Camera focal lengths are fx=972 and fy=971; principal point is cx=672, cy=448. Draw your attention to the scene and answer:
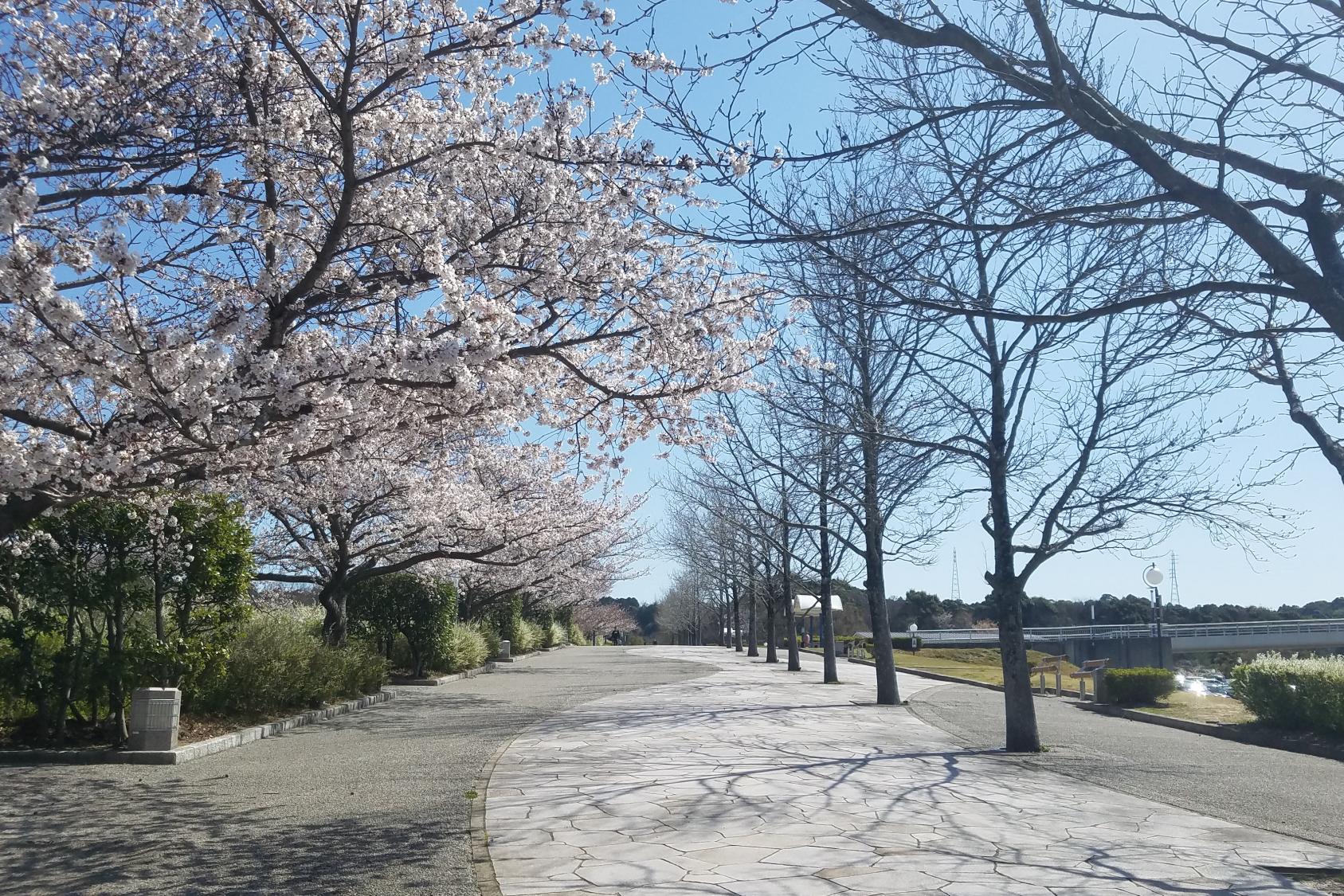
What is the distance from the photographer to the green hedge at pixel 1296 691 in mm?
12602

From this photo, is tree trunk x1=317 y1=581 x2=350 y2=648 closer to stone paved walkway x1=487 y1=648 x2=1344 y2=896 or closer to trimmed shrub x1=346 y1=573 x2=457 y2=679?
trimmed shrub x1=346 y1=573 x2=457 y2=679

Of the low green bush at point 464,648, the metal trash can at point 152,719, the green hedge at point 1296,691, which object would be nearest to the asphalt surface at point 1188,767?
the green hedge at point 1296,691

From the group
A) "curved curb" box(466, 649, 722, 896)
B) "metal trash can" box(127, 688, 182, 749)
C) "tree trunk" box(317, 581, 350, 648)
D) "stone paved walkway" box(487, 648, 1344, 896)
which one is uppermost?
"tree trunk" box(317, 581, 350, 648)

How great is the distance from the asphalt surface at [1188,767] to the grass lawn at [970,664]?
4340 millimetres

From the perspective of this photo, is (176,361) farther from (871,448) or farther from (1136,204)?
(871,448)

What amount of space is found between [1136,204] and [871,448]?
789 centimetres

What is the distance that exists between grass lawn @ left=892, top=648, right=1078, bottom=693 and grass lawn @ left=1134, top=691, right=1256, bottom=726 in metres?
2.88

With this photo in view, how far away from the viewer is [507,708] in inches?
619

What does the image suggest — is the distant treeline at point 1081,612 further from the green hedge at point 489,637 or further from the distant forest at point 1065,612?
the green hedge at point 489,637

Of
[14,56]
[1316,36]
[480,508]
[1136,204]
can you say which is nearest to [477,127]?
[14,56]

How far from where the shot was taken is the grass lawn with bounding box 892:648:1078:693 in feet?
89.9

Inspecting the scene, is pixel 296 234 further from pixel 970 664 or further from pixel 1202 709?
pixel 970 664

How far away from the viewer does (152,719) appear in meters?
9.77

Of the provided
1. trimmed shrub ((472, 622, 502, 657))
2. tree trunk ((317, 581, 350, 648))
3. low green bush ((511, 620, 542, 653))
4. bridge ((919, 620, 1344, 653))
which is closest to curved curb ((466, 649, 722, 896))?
tree trunk ((317, 581, 350, 648))
